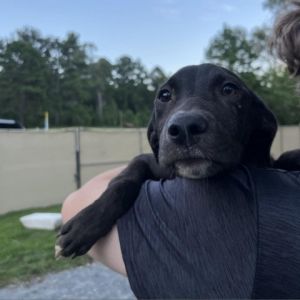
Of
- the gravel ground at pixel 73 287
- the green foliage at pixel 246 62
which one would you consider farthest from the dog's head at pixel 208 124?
the green foliage at pixel 246 62

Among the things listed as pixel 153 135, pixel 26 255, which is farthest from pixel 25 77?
pixel 153 135

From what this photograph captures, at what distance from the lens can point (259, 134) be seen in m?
2.04

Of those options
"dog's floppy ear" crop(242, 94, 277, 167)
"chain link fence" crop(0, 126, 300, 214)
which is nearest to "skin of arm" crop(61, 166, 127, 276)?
"dog's floppy ear" crop(242, 94, 277, 167)

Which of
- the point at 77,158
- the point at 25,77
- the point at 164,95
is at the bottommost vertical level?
the point at 77,158

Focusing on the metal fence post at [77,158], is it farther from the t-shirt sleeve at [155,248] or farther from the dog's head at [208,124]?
the t-shirt sleeve at [155,248]

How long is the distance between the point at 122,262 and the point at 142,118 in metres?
→ 49.6

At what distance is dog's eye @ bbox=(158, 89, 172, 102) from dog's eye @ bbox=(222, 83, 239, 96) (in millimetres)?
221

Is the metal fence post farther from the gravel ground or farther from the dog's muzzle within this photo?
the dog's muzzle

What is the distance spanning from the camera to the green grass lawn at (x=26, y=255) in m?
5.85

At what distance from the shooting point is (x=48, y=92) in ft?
153

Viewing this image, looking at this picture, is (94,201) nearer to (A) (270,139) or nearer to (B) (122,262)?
(B) (122,262)

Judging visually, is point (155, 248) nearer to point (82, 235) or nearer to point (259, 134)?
point (82, 235)

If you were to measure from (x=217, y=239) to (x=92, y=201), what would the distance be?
0.68 m

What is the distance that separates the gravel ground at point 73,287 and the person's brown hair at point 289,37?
3.71 m
